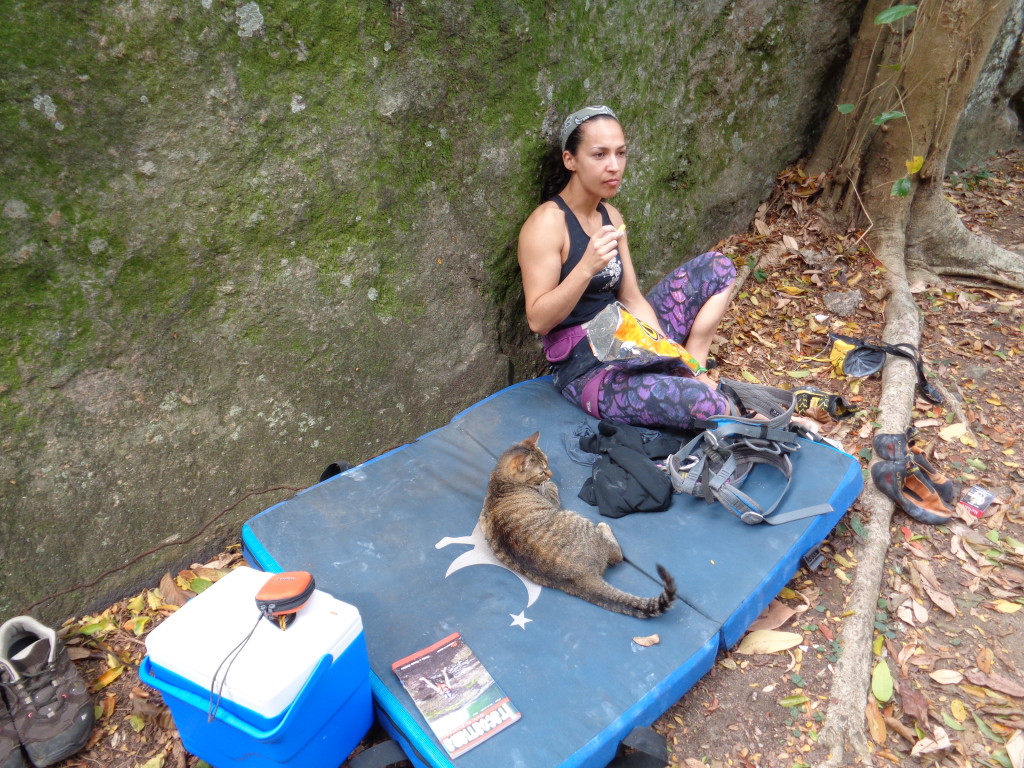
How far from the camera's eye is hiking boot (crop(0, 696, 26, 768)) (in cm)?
217

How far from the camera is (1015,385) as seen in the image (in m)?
4.05

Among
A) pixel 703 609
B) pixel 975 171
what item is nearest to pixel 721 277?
pixel 703 609

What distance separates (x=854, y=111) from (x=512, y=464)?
4228 millimetres

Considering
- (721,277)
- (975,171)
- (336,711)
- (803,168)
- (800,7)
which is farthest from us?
(975,171)

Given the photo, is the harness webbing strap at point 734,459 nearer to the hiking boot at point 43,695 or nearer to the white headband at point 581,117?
the white headband at point 581,117

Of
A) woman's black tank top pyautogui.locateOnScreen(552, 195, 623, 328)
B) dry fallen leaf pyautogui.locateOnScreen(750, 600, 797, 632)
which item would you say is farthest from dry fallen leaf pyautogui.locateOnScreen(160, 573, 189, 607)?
dry fallen leaf pyautogui.locateOnScreen(750, 600, 797, 632)

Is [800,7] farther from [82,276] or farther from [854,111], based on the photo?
[82,276]

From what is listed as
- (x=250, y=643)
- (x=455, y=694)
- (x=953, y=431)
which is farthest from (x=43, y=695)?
(x=953, y=431)

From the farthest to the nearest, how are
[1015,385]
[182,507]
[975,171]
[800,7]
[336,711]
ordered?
[975,171], [800,7], [1015,385], [182,507], [336,711]

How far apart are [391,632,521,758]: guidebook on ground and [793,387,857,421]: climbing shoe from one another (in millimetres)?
2555

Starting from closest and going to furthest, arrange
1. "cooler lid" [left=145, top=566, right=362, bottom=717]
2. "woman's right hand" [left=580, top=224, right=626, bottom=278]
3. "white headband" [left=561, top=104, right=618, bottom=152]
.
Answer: "cooler lid" [left=145, top=566, right=362, bottom=717], "woman's right hand" [left=580, top=224, right=626, bottom=278], "white headband" [left=561, top=104, right=618, bottom=152]

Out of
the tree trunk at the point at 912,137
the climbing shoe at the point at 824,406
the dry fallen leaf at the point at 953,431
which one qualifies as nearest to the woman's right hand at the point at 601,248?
the climbing shoe at the point at 824,406

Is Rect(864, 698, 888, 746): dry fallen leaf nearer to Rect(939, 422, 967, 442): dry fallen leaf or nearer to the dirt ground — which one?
the dirt ground

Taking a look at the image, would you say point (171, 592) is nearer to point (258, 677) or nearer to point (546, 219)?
point (258, 677)
